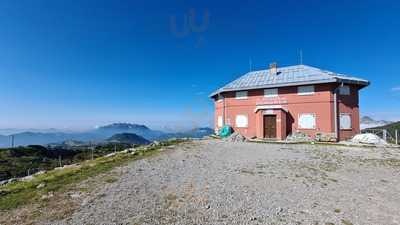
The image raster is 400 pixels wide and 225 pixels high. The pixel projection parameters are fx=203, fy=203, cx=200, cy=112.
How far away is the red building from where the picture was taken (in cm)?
1853

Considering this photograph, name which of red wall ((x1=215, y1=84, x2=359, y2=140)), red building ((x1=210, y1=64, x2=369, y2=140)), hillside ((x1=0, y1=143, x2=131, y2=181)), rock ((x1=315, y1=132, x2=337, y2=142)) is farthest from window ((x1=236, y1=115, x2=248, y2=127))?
hillside ((x1=0, y1=143, x2=131, y2=181))

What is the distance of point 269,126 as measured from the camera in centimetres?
2091

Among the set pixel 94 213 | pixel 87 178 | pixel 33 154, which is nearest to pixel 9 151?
pixel 33 154

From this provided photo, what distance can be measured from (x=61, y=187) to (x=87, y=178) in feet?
3.37

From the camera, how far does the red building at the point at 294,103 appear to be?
18531mm

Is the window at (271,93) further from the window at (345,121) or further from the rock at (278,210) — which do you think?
the rock at (278,210)

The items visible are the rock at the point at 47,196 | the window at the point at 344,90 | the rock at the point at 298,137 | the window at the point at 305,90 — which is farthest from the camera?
the window at the point at 305,90

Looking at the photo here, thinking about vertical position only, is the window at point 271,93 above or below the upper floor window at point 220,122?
above

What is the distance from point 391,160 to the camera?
10641 mm

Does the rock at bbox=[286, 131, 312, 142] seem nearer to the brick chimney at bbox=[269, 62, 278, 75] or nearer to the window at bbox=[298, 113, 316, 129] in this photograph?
the window at bbox=[298, 113, 316, 129]

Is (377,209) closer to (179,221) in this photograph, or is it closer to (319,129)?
(179,221)

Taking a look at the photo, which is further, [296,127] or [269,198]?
[296,127]

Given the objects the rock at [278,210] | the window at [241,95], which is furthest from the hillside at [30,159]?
the rock at [278,210]

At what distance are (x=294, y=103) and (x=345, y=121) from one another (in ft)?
15.4
